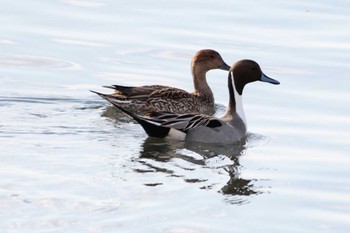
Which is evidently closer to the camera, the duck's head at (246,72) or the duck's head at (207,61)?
the duck's head at (246,72)

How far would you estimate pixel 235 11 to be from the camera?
1898 centimetres

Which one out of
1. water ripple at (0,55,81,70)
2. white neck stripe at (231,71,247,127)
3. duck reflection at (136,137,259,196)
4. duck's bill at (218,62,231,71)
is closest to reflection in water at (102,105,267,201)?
duck reflection at (136,137,259,196)

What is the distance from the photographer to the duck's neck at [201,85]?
15570 millimetres

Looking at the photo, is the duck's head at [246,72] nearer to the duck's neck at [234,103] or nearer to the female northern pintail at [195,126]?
the duck's neck at [234,103]

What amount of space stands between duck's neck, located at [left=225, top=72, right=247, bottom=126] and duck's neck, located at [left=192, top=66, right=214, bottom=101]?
0.96 metres

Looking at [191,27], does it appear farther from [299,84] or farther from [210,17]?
[299,84]

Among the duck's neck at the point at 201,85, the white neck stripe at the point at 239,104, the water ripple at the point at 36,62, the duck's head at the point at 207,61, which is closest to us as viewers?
the white neck stripe at the point at 239,104

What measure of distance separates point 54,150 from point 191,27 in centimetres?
613

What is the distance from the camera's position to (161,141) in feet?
44.9

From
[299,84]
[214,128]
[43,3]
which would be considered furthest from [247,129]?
[43,3]

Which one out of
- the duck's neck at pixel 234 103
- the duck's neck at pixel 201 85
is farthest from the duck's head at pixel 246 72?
the duck's neck at pixel 201 85

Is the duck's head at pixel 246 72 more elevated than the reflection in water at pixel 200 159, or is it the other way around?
the duck's head at pixel 246 72

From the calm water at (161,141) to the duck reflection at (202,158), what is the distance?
0.8 inches

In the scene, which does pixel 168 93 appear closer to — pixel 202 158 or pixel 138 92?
pixel 138 92
